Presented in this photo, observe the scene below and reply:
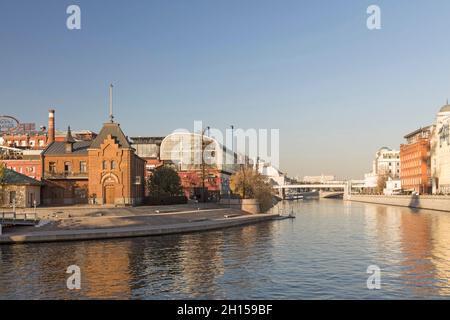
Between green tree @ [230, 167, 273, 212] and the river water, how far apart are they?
46.1 m

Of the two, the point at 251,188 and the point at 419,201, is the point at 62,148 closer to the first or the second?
the point at 251,188

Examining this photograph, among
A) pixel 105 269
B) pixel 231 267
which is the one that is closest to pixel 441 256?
pixel 231 267

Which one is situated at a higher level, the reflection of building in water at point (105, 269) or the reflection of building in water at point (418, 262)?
the reflection of building in water at point (105, 269)

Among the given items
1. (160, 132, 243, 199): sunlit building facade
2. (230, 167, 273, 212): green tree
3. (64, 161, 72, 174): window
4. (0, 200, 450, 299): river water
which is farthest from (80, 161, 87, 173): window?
(160, 132, 243, 199): sunlit building facade

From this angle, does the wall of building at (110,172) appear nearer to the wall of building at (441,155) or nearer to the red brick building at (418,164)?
the wall of building at (441,155)

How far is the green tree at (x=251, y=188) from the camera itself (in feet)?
334

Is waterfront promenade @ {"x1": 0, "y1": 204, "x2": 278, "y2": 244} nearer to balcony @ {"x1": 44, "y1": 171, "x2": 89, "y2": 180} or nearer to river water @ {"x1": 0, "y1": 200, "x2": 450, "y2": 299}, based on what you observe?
river water @ {"x1": 0, "y1": 200, "x2": 450, "y2": 299}

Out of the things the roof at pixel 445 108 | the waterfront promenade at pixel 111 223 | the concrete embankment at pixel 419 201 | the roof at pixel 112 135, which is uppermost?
the roof at pixel 445 108

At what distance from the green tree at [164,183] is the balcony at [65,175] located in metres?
12.8

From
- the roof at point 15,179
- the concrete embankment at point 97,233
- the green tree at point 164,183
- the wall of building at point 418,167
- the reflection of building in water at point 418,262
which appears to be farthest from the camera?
the wall of building at point 418,167

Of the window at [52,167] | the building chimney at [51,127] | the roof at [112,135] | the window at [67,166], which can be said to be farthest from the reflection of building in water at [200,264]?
the building chimney at [51,127]

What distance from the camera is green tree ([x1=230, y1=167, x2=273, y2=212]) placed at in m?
102
